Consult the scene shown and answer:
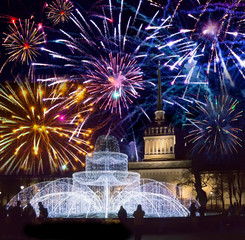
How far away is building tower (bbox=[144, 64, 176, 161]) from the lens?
2717 inches

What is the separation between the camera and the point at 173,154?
6838 cm

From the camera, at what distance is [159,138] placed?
70.0m

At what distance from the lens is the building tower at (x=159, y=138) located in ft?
226

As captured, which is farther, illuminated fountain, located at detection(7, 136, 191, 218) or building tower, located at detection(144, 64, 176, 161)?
building tower, located at detection(144, 64, 176, 161)

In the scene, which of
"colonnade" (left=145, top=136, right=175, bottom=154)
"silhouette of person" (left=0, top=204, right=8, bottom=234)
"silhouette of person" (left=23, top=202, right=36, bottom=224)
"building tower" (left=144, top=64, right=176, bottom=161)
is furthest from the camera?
"colonnade" (left=145, top=136, right=175, bottom=154)

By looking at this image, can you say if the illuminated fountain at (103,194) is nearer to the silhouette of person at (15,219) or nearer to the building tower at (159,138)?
the silhouette of person at (15,219)

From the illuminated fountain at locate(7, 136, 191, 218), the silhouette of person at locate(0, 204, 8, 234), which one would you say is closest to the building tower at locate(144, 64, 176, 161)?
the illuminated fountain at locate(7, 136, 191, 218)

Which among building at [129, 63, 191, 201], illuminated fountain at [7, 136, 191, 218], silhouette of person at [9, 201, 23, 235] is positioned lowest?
silhouette of person at [9, 201, 23, 235]

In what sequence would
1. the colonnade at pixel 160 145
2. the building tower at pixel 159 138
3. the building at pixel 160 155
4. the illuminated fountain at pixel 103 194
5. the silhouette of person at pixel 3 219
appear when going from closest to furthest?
the silhouette of person at pixel 3 219 → the illuminated fountain at pixel 103 194 → the building at pixel 160 155 → the building tower at pixel 159 138 → the colonnade at pixel 160 145

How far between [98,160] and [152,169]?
125ft

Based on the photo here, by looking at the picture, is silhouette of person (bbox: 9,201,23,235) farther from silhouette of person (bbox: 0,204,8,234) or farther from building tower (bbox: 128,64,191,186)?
building tower (bbox: 128,64,191,186)

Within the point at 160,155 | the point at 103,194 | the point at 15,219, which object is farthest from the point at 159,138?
the point at 15,219

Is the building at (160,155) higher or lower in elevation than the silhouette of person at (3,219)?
higher

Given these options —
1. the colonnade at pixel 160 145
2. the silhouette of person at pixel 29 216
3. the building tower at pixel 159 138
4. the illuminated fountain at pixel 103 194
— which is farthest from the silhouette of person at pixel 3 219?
the colonnade at pixel 160 145
